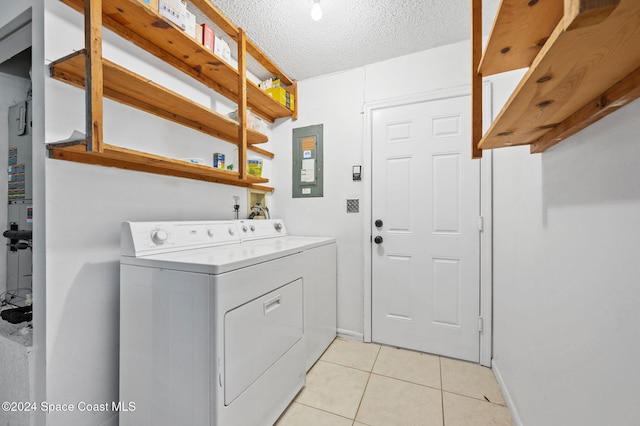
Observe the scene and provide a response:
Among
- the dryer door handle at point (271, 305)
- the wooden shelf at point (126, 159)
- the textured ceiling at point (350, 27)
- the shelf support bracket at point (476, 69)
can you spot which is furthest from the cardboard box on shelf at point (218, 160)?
the shelf support bracket at point (476, 69)

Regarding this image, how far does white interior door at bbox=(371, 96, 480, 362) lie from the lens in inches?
81.5

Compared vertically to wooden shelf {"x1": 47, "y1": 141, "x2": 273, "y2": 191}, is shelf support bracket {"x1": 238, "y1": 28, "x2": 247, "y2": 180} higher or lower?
higher

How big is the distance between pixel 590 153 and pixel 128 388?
82.5 inches

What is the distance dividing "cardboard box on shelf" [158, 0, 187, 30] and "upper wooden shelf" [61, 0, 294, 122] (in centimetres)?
6

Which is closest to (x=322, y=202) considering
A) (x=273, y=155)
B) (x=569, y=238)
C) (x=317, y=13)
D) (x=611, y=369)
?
(x=273, y=155)

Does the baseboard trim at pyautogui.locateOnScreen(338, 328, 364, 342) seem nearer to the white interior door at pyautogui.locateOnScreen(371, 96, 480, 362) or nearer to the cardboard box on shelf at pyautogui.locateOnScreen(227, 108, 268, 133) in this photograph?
the white interior door at pyautogui.locateOnScreen(371, 96, 480, 362)

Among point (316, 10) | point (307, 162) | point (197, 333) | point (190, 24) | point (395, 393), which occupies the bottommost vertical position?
point (395, 393)

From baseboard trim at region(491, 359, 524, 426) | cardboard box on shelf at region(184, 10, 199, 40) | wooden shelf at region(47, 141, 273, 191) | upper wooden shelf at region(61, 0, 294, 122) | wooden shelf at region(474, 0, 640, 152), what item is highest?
cardboard box on shelf at region(184, 10, 199, 40)

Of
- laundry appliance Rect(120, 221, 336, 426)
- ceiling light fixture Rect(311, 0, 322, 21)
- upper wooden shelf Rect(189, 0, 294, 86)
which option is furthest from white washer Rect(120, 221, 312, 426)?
ceiling light fixture Rect(311, 0, 322, 21)

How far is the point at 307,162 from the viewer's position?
2621 millimetres

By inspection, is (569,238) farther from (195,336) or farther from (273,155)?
(273,155)

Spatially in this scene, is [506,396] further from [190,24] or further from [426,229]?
[190,24]

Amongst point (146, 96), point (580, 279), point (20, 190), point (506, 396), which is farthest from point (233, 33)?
point (506, 396)

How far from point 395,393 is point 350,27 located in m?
2.58
